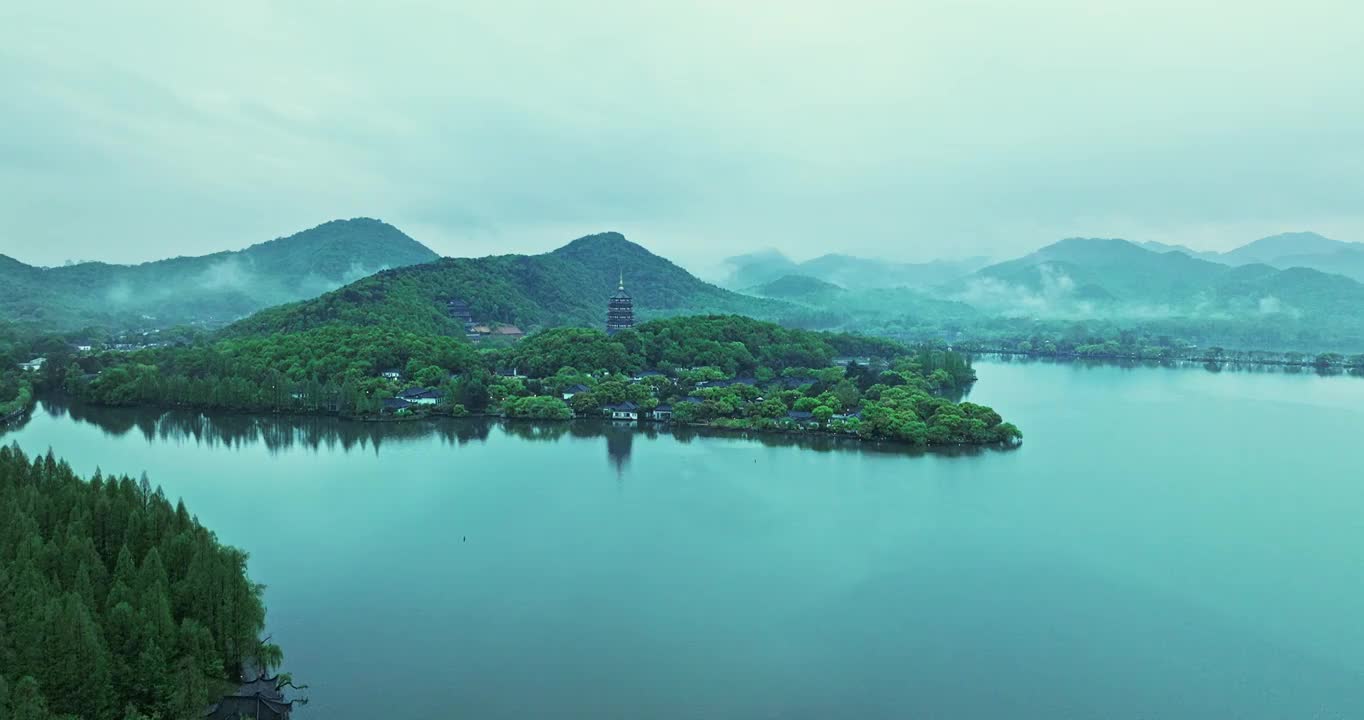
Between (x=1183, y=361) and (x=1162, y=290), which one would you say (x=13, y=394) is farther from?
(x=1162, y=290)

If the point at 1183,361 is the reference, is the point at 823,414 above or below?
below

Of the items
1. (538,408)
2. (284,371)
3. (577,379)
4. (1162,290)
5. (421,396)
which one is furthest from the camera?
(1162,290)

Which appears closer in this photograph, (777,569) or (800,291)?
(777,569)

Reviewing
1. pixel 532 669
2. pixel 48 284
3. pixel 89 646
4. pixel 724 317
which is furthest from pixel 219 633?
pixel 48 284

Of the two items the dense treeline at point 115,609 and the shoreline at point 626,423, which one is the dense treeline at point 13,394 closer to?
the shoreline at point 626,423

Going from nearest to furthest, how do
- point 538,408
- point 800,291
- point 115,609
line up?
point 115,609, point 538,408, point 800,291

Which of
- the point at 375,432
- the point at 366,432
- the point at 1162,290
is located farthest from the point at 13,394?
the point at 1162,290

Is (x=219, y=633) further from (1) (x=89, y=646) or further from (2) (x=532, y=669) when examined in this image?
(2) (x=532, y=669)
